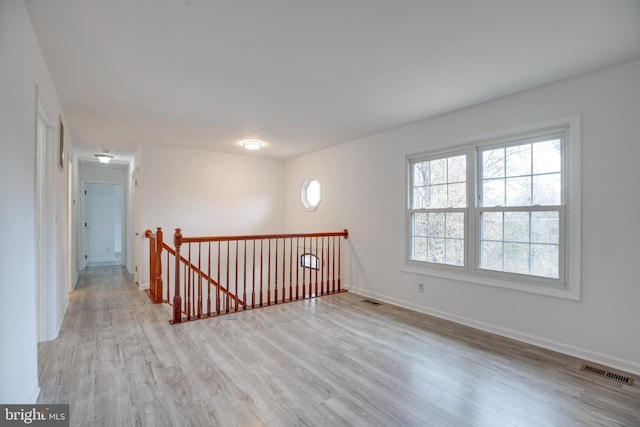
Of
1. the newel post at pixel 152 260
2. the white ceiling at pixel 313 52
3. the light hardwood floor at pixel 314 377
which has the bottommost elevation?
the light hardwood floor at pixel 314 377

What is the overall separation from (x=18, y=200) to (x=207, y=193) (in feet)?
12.9

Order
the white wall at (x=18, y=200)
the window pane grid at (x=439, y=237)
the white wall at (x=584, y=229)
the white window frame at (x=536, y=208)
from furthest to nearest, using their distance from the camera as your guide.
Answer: the window pane grid at (x=439, y=237)
the white window frame at (x=536, y=208)
the white wall at (x=584, y=229)
the white wall at (x=18, y=200)

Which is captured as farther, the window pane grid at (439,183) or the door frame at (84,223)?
the door frame at (84,223)

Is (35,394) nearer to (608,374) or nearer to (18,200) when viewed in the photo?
(18,200)

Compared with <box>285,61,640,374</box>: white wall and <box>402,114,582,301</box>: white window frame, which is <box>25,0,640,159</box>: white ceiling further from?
<box>402,114,582,301</box>: white window frame

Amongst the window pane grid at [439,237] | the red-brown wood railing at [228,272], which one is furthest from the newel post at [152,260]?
the window pane grid at [439,237]

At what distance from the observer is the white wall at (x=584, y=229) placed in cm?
235

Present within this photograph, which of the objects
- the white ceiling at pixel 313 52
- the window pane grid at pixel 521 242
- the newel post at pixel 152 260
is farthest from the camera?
the newel post at pixel 152 260

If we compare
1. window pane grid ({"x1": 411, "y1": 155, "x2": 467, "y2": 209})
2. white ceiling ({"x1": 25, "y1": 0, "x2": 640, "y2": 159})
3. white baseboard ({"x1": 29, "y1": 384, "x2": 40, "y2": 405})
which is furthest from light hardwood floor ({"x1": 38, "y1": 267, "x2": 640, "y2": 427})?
white ceiling ({"x1": 25, "y1": 0, "x2": 640, "y2": 159})

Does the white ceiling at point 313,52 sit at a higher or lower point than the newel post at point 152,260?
higher

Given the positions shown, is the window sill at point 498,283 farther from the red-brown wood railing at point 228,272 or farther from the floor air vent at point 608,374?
the red-brown wood railing at point 228,272

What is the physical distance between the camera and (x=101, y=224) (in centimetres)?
783

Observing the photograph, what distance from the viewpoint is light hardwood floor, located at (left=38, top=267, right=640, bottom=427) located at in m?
1.83

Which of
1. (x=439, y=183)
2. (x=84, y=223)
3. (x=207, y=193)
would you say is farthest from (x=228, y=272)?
(x=84, y=223)
